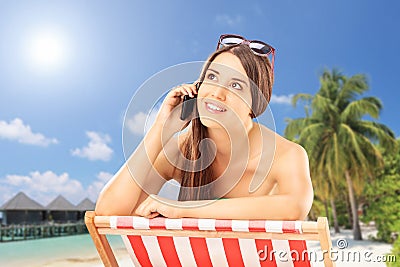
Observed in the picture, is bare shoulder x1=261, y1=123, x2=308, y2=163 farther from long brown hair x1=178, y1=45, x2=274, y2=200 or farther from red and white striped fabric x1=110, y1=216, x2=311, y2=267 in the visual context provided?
red and white striped fabric x1=110, y1=216, x2=311, y2=267

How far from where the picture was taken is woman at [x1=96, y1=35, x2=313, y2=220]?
1639mm

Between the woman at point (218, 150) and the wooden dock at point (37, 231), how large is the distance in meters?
23.2

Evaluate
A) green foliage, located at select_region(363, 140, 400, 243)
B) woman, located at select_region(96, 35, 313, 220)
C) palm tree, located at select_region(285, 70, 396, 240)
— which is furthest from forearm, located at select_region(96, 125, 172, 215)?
green foliage, located at select_region(363, 140, 400, 243)

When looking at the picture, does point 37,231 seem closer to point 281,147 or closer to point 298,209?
point 281,147

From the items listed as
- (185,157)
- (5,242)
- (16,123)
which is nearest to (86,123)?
(16,123)

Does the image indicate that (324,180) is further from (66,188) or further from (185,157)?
(66,188)

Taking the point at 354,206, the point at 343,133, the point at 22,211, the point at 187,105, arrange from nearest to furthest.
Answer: the point at 187,105
the point at 343,133
the point at 354,206
the point at 22,211

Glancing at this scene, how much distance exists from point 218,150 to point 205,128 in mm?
109

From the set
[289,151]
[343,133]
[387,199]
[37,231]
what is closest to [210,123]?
[289,151]

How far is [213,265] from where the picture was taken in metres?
1.67

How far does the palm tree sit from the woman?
15.8 metres

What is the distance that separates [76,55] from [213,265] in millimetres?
43664

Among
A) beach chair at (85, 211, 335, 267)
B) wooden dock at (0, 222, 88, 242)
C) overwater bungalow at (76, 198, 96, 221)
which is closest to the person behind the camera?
beach chair at (85, 211, 335, 267)

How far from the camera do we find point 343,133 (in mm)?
17578
